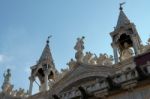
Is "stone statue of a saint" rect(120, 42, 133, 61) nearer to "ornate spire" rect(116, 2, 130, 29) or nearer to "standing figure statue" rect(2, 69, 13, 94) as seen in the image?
"ornate spire" rect(116, 2, 130, 29)

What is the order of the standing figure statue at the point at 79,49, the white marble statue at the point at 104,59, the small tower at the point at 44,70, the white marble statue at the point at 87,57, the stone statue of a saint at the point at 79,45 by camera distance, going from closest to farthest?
1. the white marble statue at the point at 104,59
2. the white marble statue at the point at 87,57
3. the standing figure statue at the point at 79,49
4. the stone statue of a saint at the point at 79,45
5. the small tower at the point at 44,70

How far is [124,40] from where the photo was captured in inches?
1010

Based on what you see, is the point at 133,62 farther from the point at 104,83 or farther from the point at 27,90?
the point at 27,90

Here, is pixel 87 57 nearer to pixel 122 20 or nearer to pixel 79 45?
pixel 79 45

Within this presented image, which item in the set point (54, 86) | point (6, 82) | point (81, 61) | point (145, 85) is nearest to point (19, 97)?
point (6, 82)

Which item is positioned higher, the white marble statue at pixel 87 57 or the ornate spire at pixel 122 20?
the ornate spire at pixel 122 20

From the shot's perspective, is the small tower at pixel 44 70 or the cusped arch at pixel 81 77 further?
the small tower at pixel 44 70

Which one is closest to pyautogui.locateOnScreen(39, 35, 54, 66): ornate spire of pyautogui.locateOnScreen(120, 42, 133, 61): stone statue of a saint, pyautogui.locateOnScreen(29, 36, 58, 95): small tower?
pyautogui.locateOnScreen(29, 36, 58, 95): small tower

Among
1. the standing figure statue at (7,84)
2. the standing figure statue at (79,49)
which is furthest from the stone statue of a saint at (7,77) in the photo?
the standing figure statue at (79,49)

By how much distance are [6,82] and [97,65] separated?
39.9 feet

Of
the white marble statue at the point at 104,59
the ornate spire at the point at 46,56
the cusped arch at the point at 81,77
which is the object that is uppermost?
the ornate spire at the point at 46,56

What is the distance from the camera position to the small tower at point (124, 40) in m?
23.7

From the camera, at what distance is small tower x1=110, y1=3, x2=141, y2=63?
23675 millimetres

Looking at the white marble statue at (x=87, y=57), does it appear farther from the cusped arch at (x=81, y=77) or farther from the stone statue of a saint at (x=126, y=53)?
the stone statue of a saint at (x=126, y=53)
